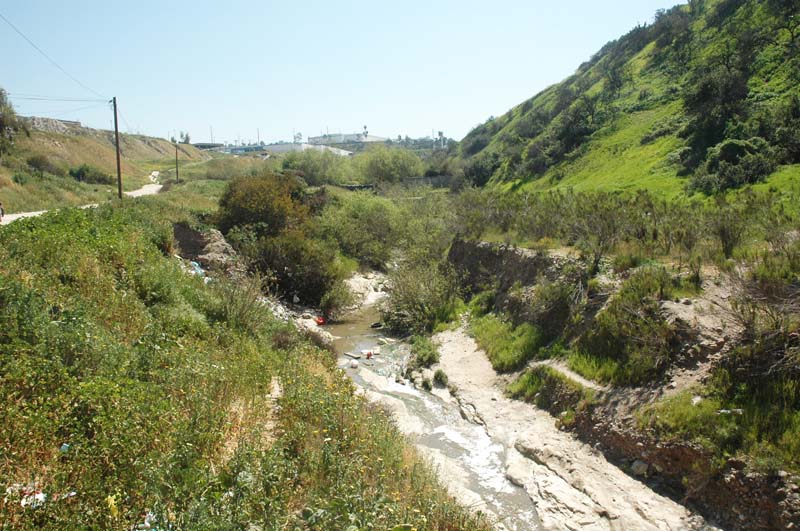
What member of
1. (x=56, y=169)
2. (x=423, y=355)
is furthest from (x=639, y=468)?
(x=56, y=169)

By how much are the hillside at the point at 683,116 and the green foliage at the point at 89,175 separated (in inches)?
1582

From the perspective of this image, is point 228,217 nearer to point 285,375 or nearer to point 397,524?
point 285,375

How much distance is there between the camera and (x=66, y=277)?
1120 centimetres

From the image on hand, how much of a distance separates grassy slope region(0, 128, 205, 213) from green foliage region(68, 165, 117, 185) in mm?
1198

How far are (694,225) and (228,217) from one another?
21086 mm

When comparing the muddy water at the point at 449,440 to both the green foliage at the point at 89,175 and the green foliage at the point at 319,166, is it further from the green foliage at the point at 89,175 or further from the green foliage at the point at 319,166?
the green foliage at the point at 319,166

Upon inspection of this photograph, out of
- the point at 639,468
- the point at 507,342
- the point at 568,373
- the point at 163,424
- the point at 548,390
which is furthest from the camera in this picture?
the point at 507,342

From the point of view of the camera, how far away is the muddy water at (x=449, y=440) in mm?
9156

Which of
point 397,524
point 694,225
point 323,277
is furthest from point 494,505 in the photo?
point 323,277

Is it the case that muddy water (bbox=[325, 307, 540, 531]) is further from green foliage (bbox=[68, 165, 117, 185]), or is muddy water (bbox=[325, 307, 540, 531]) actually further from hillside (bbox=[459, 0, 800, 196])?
green foliage (bbox=[68, 165, 117, 185])

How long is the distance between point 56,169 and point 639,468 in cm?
5286

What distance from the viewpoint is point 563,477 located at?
997 cm

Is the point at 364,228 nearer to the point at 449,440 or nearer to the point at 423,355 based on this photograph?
the point at 423,355

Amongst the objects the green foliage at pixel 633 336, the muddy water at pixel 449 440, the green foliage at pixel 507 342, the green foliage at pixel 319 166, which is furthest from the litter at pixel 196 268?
the green foliage at pixel 319 166
